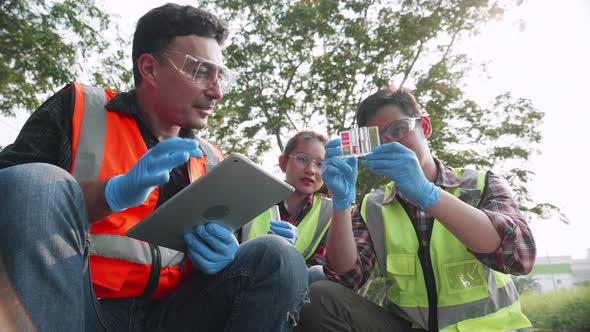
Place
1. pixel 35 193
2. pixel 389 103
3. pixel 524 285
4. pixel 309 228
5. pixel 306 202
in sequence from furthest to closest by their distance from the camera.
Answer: pixel 524 285, pixel 306 202, pixel 309 228, pixel 389 103, pixel 35 193

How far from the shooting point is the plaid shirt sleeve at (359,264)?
237cm

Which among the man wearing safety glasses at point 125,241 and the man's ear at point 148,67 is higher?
the man's ear at point 148,67

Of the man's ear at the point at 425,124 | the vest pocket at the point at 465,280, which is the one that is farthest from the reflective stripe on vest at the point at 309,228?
the vest pocket at the point at 465,280

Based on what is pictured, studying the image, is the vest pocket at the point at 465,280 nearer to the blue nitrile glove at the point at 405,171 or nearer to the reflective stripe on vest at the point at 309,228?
the blue nitrile glove at the point at 405,171

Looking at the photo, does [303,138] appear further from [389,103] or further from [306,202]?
[389,103]

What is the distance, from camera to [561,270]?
52.2 metres

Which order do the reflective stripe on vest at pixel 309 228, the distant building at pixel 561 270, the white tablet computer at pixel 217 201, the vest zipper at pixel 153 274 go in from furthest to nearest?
the distant building at pixel 561 270 < the reflective stripe on vest at pixel 309 228 < the vest zipper at pixel 153 274 < the white tablet computer at pixel 217 201

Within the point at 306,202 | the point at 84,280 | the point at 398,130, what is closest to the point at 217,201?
the point at 84,280

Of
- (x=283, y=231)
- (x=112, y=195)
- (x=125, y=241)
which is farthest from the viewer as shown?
(x=283, y=231)

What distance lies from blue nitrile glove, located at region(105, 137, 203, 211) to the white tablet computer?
12 cm

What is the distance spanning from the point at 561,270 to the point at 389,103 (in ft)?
203

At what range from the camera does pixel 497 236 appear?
6.34ft

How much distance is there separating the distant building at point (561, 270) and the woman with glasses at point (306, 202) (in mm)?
51179

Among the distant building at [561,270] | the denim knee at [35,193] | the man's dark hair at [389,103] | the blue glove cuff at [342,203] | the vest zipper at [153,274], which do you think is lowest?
the distant building at [561,270]
